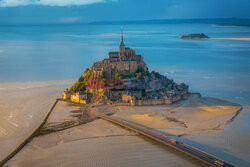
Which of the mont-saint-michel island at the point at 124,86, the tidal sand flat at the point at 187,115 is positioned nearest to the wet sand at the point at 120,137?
the tidal sand flat at the point at 187,115

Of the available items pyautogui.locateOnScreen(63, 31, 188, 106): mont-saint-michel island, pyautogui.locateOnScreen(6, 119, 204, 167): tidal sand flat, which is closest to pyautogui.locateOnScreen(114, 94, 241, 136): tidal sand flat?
pyautogui.locateOnScreen(63, 31, 188, 106): mont-saint-michel island

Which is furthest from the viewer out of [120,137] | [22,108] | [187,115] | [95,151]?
[22,108]

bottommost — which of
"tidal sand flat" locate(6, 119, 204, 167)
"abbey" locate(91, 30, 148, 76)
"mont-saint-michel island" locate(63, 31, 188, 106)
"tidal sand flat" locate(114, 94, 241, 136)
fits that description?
"tidal sand flat" locate(6, 119, 204, 167)

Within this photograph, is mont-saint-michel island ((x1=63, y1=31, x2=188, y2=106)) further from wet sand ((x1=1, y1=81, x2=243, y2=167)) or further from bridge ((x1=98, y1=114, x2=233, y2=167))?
bridge ((x1=98, y1=114, x2=233, y2=167))

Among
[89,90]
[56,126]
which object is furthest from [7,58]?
[56,126]

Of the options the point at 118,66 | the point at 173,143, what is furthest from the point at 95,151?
the point at 118,66

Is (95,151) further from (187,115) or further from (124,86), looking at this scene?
(124,86)

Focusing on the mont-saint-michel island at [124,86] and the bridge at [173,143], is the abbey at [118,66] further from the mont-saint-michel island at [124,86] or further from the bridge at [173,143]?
the bridge at [173,143]
